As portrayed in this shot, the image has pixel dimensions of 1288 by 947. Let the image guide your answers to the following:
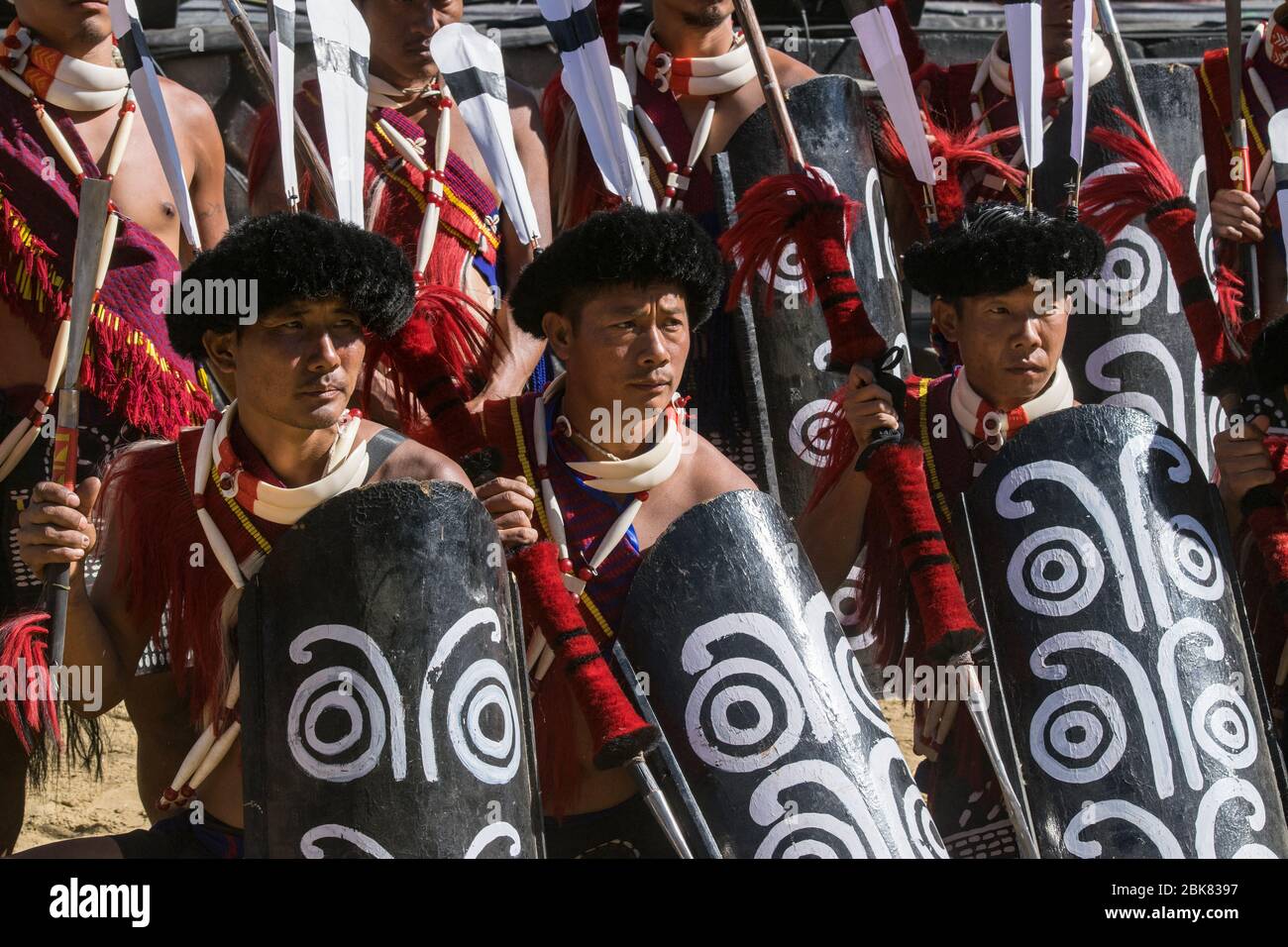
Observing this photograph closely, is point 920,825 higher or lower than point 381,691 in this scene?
lower

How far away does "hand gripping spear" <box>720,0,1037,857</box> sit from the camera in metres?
3.53

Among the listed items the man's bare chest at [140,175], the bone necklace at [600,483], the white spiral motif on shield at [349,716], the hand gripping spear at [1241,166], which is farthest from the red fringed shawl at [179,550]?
the hand gripping spear at [1241,166]

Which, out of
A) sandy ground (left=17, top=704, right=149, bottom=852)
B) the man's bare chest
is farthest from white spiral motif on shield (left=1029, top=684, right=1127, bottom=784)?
sandy ground (left=17, top=704, right=149, bottom=852)

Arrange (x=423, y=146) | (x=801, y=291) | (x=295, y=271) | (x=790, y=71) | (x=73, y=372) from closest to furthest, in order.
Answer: (x=295, y=271) < (x=73, y=372) < (x=423, y=146) < (x=801, y=291) < (x=790, y=71)

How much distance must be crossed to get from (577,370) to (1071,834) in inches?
45.8

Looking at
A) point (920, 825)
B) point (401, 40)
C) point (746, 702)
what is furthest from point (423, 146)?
point (920, 825)

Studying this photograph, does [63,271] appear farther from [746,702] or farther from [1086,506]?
[1086,506]

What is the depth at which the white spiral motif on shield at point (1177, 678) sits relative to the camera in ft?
11.2

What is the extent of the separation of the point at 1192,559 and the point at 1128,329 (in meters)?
1.22

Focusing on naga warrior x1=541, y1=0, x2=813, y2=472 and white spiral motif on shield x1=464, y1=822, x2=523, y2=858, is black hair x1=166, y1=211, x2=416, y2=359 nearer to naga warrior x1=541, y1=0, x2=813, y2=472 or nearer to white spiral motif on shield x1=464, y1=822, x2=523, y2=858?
white spiral motif on shield x1=464, y1=822, x2=523, y2=858

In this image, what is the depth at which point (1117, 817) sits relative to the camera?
3389 millimetres

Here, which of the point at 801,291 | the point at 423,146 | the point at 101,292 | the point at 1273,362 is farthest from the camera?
the point at 801,291

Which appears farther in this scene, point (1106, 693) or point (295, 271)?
point (1106, 693)
